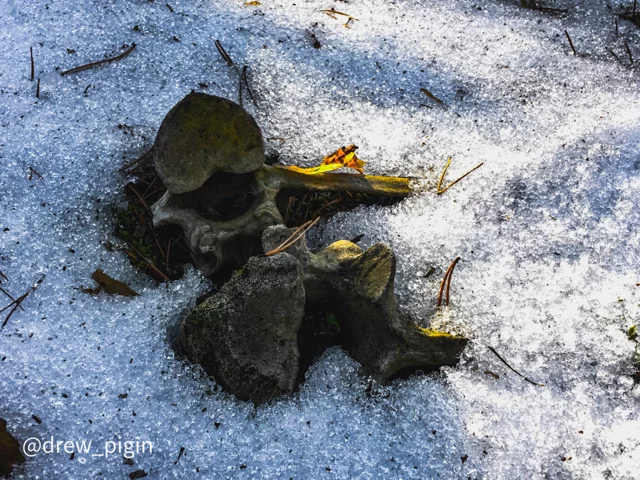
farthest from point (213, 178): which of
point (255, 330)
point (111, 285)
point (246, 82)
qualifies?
point (246, 82)

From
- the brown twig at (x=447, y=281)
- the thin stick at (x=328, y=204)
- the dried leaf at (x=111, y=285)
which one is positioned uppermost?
the thin stick at (x=328, y=204)

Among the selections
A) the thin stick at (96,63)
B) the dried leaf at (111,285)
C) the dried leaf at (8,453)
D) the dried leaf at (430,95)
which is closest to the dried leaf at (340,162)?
the dried leaf at (430,95)

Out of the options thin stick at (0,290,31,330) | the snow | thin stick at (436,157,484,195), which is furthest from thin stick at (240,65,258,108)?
thin stick at (0,290,31,330)

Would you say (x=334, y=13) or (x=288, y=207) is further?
(x=334, y=13)

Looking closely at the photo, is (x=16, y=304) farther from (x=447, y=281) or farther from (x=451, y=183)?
(x=451, y=183)

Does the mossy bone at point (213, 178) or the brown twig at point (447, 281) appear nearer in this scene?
the mossy bone at point (213, 178)

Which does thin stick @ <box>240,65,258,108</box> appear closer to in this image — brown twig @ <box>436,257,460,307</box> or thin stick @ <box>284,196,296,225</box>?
thin stick @ <box>284,196,296,225</box>

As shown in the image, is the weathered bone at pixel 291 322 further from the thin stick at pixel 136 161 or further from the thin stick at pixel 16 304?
the thin stick at pixel 136 161
